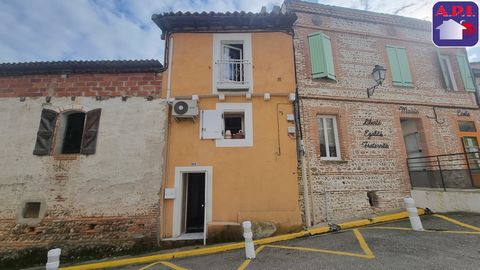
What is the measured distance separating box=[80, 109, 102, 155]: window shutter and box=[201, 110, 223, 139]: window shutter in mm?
3433

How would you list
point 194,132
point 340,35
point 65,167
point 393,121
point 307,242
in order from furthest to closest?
point 340,35, point 393,121, point 194,132, point 65,167, point 307,242

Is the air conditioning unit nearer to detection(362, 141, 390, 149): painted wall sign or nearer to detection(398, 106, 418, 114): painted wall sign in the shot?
detection(362, 141, 390, 149): painted wall sign

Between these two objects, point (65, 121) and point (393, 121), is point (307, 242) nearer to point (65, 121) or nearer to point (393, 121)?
point (393, 121)

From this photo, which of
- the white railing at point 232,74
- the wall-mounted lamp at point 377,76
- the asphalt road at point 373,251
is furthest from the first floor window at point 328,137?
the white railing at point 232,74

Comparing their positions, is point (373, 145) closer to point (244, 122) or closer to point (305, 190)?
point (305, 190)

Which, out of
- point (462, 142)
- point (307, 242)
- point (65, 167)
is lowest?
point (307, 242)

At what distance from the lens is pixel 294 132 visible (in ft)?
23.4

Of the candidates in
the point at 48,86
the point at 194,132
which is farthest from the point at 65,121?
the point at 194,132

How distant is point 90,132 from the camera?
22.7 feet

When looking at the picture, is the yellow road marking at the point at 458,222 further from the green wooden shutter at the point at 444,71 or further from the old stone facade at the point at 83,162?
the old stone facade at the point at 83,162

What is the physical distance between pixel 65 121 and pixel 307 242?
8517 mm

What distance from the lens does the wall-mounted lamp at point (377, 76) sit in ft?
25.1

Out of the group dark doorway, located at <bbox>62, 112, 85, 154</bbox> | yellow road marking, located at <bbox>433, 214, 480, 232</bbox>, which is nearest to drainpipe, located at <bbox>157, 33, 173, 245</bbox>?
dark doorway, located at <bbox>62, 112, 85, 154</bbox>

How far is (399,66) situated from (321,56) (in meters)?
3.46
